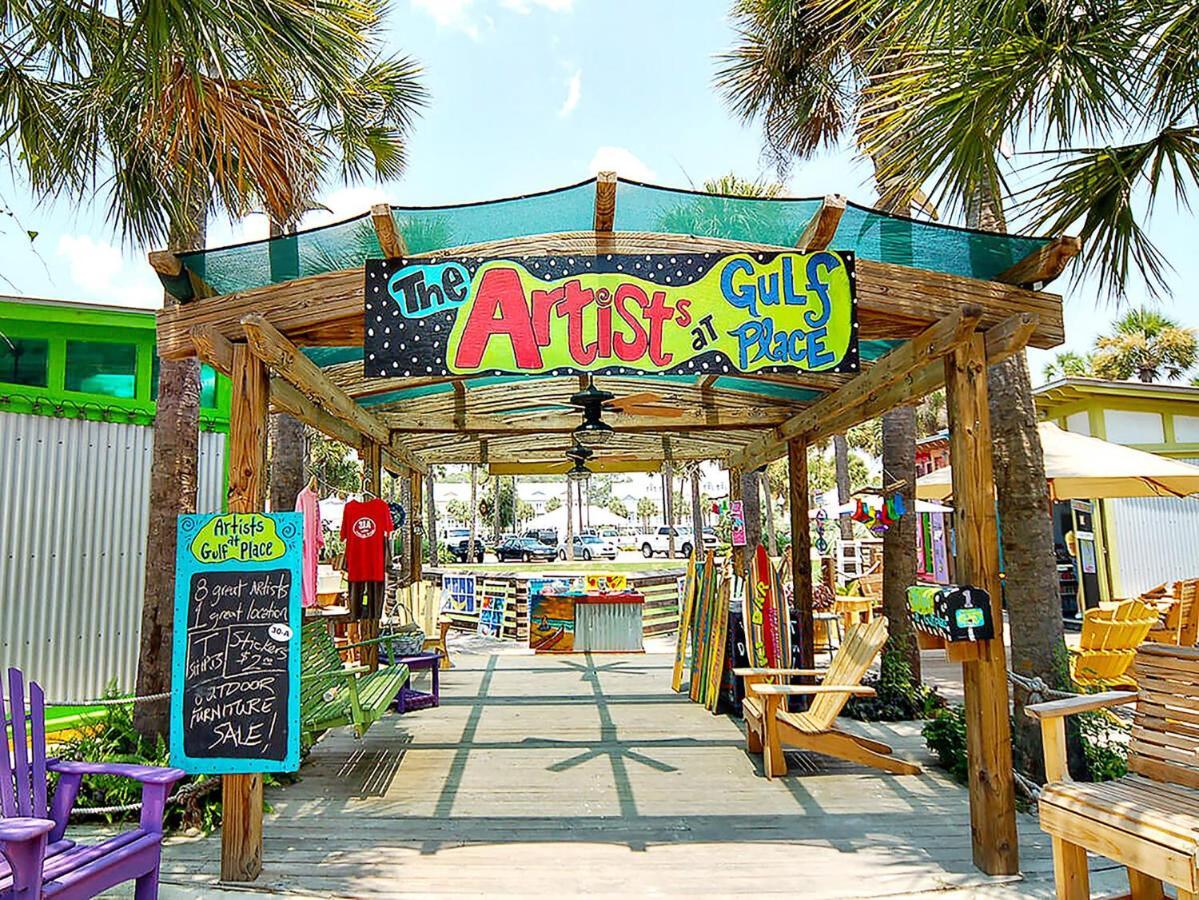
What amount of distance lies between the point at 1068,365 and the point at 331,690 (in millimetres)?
23704

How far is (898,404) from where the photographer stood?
527cm

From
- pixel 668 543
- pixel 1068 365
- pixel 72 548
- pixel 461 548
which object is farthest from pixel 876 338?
pixel 461 548

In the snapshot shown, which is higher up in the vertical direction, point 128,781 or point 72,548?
point 72,548

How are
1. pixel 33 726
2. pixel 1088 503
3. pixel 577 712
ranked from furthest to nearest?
pixel 1088 503 → pixel 577 712 → pixel 33 726

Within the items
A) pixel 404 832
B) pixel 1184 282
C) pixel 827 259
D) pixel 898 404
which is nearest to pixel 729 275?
pixel 827 259

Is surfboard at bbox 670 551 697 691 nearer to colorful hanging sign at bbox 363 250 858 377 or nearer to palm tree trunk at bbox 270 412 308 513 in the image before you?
palm tree trunk at bbox 270 412 308 513

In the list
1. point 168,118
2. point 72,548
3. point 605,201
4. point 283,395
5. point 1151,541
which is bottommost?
point 1151,541

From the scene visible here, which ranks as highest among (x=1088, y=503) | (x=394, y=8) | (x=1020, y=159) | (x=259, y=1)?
(x=394, y=8)

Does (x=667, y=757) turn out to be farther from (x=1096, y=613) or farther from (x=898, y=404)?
(x=1096, y=613)

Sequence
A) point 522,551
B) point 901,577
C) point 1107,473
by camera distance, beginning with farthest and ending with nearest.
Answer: point 522,551, point 1107,473, point 901,577

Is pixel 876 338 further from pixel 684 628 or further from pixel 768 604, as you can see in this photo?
pixel 684 628

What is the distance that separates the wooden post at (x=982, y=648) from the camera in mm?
3658

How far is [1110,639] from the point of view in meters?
7.16

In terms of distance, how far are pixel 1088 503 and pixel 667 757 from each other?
9.68m
